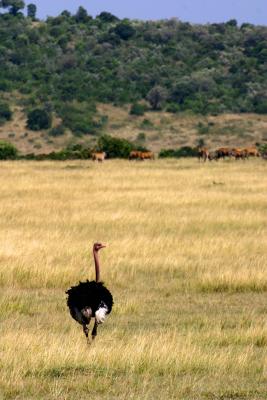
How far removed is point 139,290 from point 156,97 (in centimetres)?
7546

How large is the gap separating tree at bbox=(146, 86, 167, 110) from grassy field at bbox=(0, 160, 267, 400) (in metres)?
57.4

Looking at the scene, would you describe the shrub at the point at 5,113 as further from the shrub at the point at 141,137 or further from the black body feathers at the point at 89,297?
the black body feathers at the point at 89,297

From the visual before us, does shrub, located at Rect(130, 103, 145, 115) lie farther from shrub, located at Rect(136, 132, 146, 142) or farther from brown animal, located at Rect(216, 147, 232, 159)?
brown animal, located at Rect(216, 147, 232, 159)

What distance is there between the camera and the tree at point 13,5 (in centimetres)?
12600

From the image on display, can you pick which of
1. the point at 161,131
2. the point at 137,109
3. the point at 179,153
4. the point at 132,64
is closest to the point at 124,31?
the point at 132,64

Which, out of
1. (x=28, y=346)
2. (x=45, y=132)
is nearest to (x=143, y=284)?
(x=28, y=346)

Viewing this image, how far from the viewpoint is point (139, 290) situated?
46.3 feet

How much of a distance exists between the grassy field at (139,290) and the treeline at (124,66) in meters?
52.0

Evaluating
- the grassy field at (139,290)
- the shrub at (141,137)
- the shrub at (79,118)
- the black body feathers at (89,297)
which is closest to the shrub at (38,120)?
the shrub at (79,118)

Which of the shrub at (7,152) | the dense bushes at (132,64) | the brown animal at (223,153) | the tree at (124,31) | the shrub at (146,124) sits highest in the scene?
the tree at (124,31)

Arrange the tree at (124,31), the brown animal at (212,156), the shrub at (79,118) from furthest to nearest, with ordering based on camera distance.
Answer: the tree at (124,31) → the shrub at (79,118) → the brown animal at (212,156)

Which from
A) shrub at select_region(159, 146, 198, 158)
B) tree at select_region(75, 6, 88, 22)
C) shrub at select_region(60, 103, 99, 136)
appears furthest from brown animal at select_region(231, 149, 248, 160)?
tree at select_region(75, 6, 88, 22)

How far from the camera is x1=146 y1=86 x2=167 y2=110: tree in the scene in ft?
291

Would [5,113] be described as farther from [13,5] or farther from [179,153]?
[13,5]
